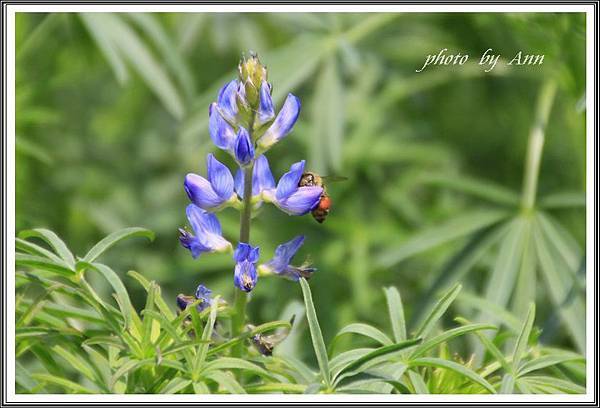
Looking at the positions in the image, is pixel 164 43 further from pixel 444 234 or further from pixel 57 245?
pixel 57 245

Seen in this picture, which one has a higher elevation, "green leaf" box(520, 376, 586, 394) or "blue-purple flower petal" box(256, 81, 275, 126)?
"blue-purple flower petal" box(256, 81, 275, 126)

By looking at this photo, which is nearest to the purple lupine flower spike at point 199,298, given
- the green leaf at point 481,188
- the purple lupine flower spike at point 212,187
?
the purple lupine flower spike at point 212,187

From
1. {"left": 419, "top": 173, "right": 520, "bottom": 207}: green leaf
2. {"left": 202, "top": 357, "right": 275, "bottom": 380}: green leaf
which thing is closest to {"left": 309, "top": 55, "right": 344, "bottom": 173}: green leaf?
{"left": 419, "top": 173, "right": 520, "bottom": 207}: green leaf

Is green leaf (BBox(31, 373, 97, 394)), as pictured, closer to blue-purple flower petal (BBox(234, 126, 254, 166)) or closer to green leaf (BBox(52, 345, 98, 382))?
green leaf (BBox(52, 345, 98, 382))

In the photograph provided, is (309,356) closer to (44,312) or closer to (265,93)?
(44,312)

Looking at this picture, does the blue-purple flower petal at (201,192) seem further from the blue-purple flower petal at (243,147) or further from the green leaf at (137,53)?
the green leaf at (137,53)

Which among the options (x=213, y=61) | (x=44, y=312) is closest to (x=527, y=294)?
(x=44, y=312)

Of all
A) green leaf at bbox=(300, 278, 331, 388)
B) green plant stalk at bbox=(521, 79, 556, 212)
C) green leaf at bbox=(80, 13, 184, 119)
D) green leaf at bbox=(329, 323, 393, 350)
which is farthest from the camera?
green leaf at bbox=(80, 13, 184, 119)
